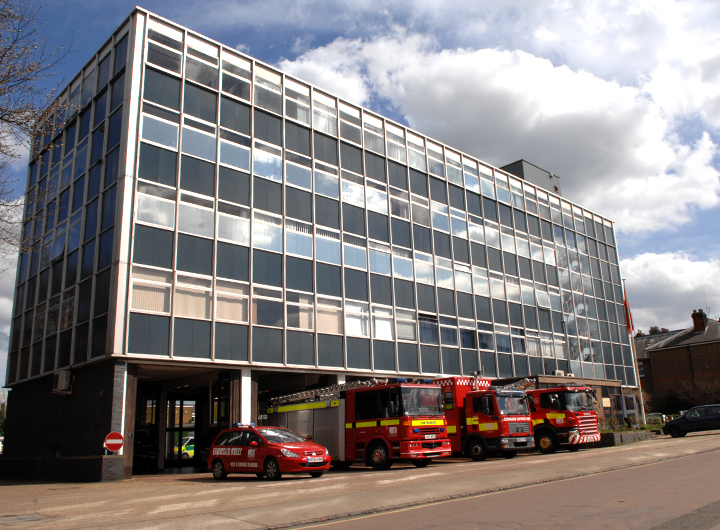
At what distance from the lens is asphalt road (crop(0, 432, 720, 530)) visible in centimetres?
812

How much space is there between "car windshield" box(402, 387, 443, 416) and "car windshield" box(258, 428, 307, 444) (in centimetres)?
351

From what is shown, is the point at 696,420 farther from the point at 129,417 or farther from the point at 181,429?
the point at 129,417

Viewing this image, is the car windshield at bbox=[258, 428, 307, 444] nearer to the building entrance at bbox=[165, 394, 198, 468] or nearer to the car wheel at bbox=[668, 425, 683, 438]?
the building entrance at bbox=[165, 394, 198, 468]

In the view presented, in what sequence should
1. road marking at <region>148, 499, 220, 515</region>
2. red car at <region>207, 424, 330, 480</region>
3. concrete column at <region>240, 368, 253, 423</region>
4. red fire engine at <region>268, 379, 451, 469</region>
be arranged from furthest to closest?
concrete column at <region>240, 368, 253, 423</region>
red fire engine at <region>268, 379, 451, 469</region>
red car at <region>207, 424, 330, 480</region>
road marking at <region>148, 499, 220, 515</region>

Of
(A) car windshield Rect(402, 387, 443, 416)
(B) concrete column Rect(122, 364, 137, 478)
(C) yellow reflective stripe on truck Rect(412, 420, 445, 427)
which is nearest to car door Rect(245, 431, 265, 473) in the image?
(A) car windshield Rect(402, 387, 443, 416)

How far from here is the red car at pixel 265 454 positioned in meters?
15.7

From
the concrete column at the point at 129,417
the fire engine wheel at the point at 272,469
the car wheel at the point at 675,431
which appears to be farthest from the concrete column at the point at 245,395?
the car wheel at the point at 675,431

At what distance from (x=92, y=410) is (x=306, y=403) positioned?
25.3 ft

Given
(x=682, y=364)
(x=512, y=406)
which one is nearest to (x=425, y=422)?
(x=512, y=406)

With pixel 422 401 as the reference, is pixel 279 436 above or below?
below

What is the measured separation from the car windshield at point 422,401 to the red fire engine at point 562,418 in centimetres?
579

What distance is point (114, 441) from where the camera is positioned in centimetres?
1845

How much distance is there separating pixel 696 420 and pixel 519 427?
16.1 meters

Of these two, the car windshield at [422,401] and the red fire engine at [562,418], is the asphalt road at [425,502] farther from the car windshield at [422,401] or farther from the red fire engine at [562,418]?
the red fire engine at [562,418]
